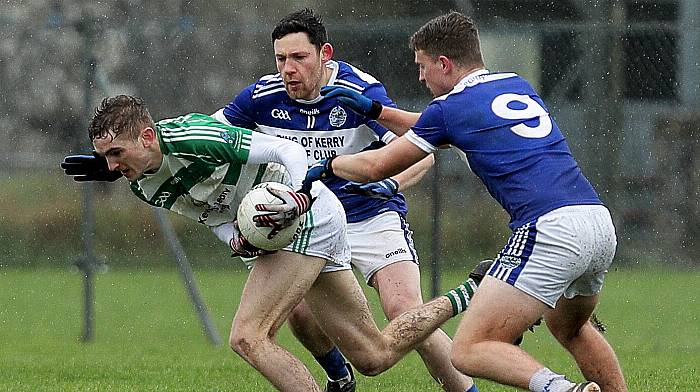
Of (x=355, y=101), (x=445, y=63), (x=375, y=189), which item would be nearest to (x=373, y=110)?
(x=355, y=101)

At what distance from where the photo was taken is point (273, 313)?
5.35 m

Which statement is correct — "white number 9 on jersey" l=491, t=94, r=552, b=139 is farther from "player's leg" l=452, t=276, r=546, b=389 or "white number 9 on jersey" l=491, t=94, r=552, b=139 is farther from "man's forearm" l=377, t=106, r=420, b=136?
"man's forearm" l=377, t=106, r=420, b=136

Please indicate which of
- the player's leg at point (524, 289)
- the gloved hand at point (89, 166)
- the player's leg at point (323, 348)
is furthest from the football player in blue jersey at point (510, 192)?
the player's leg at point (323, 348)

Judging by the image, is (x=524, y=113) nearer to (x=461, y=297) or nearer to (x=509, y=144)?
(x=509, y=144)

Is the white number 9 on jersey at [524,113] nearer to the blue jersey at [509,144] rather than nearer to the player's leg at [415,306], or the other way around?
the blue jersey at [509,144]

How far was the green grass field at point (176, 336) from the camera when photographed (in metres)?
7.39

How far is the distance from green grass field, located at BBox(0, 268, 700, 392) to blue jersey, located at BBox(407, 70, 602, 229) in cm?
214

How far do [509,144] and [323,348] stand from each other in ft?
7.29

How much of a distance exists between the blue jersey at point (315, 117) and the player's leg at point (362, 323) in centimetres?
100

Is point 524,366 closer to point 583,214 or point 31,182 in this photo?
point 583,214

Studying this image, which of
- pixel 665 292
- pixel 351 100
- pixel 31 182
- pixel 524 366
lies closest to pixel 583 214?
pixel 524 366

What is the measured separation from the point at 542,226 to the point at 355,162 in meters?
0.80

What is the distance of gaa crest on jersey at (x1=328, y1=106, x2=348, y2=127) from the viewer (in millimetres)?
6629

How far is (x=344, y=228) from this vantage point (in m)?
5.63
